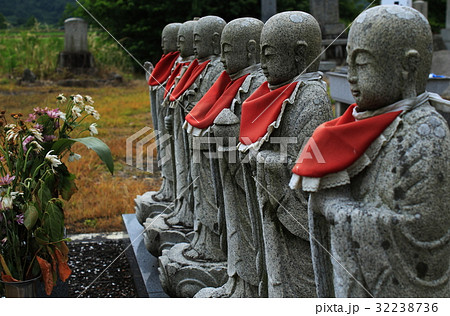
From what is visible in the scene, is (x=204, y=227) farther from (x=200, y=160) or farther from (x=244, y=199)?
(x=244, y=199)

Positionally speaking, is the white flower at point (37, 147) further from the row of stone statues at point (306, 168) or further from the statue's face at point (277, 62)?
the statue's face at point (277, 62)

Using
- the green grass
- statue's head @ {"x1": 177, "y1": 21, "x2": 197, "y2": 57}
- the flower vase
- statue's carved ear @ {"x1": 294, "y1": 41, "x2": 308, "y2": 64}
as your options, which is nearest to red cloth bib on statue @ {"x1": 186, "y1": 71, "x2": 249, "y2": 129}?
statue's carved ear @ {"x1": 294, "y1": 41, "x2": 308, "y2": 64}

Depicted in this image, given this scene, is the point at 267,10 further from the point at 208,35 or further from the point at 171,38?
the point at 208,35

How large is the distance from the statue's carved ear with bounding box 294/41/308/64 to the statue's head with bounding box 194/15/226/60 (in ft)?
5.65

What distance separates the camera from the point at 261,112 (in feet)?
10.4

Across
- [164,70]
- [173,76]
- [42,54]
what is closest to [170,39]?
[164,70]

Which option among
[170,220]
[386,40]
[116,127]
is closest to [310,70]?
[386,40]

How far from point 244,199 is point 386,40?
1806 mm

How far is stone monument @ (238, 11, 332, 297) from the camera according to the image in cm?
301

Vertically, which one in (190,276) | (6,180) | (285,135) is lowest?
(190,276)

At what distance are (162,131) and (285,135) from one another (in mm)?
3412

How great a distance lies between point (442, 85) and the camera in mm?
7090

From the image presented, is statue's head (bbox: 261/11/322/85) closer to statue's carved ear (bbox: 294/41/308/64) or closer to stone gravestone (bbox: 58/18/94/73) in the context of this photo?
statue's carved ear (bbox: 294/41/308/64)

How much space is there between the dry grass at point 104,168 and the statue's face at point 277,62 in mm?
4302
